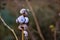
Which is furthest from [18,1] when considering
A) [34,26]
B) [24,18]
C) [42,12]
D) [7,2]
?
[24,18]

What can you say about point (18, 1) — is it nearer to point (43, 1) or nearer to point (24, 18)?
point (43, 1)

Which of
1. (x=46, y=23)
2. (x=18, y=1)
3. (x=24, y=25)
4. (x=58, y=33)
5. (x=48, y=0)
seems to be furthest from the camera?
(x=48, y=0)

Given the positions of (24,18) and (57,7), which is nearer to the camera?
(24,18)

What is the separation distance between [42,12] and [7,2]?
45 cm

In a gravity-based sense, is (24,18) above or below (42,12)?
above

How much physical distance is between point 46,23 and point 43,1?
445mm

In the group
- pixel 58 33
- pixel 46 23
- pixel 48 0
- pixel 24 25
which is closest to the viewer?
pixel 24 25

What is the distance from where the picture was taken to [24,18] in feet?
2.18

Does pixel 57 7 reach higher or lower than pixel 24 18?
lower

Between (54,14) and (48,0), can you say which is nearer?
(54,14)

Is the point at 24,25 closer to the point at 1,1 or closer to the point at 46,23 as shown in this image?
the point at 46,23

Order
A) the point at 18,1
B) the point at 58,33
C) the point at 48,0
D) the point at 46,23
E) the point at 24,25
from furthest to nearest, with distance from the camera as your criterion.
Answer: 1. the point at 48,0
2. the point at 18,1
3. the point at 46,23
4. the point at 58,33
5. the point at 24,25

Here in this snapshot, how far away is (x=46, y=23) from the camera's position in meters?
2.63

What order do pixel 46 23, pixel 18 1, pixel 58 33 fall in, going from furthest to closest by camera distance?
1. pixel 18 1
2. pixel 46 23
3. pixel 58 33
